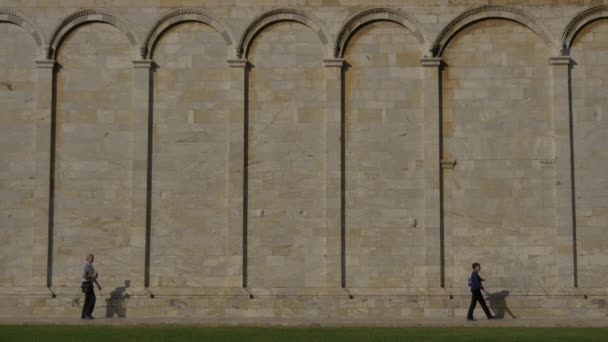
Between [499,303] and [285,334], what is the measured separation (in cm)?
847

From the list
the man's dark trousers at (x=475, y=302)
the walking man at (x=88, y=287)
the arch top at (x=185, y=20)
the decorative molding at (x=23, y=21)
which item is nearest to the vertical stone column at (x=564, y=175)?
the man's dark trousers at (x=475, y=302)

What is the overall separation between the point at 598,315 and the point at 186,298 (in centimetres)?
1156

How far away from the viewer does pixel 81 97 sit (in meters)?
29.6

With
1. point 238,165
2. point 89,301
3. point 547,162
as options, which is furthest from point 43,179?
point 547,162

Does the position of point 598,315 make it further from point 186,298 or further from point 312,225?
point 186,298

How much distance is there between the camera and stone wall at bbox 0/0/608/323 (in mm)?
28750

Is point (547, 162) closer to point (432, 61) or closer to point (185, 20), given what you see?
point (432, 61)

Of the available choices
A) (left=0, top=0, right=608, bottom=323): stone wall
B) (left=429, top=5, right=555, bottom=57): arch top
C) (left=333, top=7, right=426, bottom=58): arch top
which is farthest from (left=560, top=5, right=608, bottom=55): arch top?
(left=333, top=7, right=426, bottom=58): arch top

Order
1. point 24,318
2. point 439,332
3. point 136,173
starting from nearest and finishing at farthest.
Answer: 1. point 439,332
2. point 24,318
3. point 136,173

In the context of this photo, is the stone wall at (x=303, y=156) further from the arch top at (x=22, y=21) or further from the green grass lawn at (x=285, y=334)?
the green grass lawn at (x=285, y=334)

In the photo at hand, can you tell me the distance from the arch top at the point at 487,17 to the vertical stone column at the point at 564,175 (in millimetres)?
1000

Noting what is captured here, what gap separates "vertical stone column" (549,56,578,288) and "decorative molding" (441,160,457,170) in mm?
2941

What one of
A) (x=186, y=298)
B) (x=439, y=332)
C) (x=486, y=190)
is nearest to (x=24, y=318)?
(x=186, y=298)

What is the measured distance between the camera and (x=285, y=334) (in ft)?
74.0
